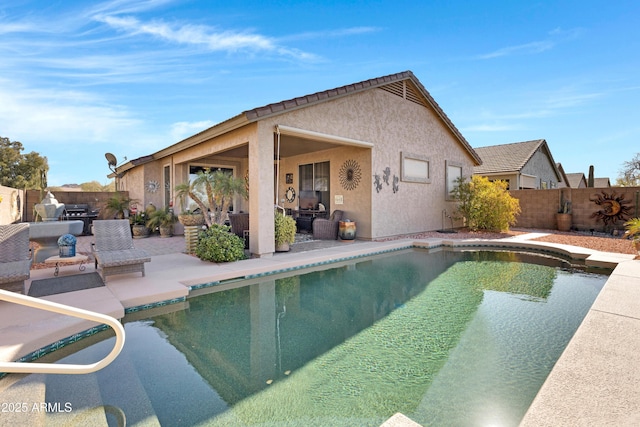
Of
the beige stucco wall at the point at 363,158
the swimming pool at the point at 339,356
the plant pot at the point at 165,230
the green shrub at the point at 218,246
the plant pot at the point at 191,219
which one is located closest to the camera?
the swimming pool at the point at 339,356

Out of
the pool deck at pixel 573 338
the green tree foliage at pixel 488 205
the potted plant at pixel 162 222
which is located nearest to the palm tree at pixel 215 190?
the pool deck at pixel 573 338

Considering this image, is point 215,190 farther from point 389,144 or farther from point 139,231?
point 389,144

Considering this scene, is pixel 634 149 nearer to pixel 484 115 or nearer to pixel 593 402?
pixel 484 115

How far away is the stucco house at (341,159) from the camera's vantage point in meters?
7.66

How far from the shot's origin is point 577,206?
13.4m

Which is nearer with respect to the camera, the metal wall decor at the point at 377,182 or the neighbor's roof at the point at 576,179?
the metal wall decor at the point at 377,182

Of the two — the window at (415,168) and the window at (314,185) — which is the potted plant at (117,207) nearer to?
the window at (314,185)

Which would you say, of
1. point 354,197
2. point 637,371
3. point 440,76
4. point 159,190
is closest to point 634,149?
point 440,76

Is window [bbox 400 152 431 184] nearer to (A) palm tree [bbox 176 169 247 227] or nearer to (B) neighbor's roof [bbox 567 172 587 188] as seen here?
(A) palm tree [bbox 176 169 247 227]

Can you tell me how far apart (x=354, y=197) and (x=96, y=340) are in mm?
8429

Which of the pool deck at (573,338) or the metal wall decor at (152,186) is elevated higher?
the metal wall decor at (152,186)

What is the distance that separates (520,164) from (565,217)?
7013 millimetres

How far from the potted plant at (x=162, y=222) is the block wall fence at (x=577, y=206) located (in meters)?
15.3

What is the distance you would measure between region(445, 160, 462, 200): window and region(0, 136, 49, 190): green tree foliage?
90.9 feet
